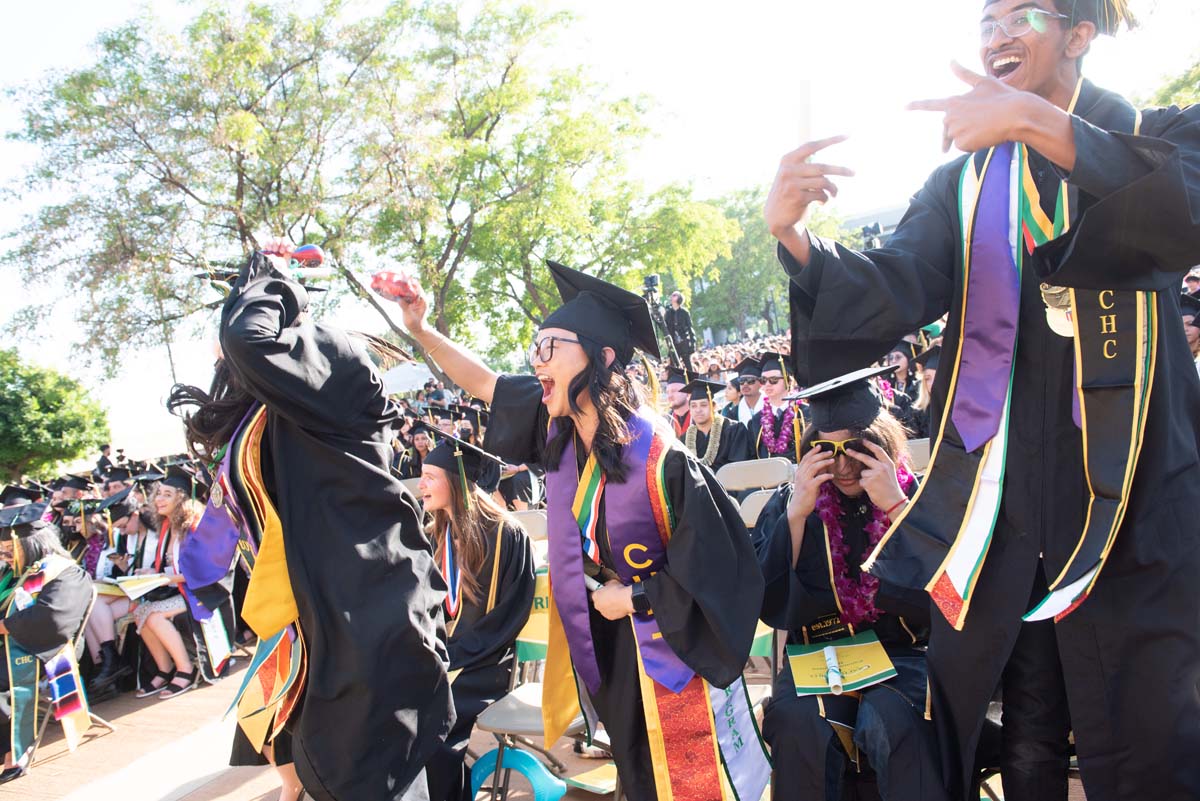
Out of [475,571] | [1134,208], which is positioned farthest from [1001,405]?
[475,571]

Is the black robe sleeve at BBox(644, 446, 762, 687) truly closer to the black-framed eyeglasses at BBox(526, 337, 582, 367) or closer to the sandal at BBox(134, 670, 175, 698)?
the black-framed eyeglasses at BBox(526, 337, 582, 367)

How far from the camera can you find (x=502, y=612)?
3.98 m

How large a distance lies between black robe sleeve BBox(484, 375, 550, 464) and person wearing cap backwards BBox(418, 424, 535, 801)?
113 centimetres

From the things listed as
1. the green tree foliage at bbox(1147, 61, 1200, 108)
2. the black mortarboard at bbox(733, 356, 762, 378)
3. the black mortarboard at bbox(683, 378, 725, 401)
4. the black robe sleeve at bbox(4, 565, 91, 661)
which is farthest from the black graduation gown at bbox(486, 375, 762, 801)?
the green tree foliage at bbox(1147, 61, 1200, 108)

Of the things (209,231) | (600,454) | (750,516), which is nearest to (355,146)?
(209,231)

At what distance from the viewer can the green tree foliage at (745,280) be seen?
57812mm

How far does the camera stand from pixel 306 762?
253cm

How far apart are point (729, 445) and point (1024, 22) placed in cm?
632

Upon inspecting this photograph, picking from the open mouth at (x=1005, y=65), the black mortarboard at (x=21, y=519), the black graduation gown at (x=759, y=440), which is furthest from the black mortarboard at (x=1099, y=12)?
the black mortarboard at (x=21, y=519)

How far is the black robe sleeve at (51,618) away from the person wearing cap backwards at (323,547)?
321 centimetres

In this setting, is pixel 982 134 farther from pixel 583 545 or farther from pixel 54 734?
pixel 54 734

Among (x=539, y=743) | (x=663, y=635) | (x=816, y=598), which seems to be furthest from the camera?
(x=539, y=743)

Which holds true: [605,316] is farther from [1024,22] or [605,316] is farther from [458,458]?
[458,458]

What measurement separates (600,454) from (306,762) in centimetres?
127
